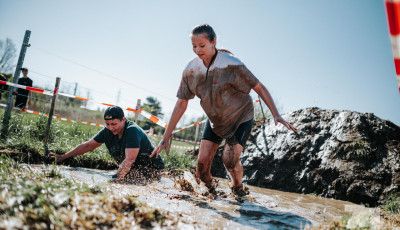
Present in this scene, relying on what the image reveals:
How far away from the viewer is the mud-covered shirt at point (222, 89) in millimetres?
3053

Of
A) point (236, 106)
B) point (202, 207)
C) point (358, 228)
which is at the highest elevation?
point (236, 106)

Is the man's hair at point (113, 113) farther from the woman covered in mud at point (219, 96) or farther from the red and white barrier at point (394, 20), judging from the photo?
the red and white barrier at point (394, 20)

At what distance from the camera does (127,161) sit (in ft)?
12.5

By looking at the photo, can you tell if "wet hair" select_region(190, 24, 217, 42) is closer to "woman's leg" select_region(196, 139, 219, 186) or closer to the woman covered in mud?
the woman covered in mud

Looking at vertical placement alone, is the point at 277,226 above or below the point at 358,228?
below

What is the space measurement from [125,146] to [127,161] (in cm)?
33

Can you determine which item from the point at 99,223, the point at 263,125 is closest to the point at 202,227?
the point at 99,223

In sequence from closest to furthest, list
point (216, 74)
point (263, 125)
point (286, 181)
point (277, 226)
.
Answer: point (277, 226) → point (216, 74) → point (286, 181) → point (263, 125)

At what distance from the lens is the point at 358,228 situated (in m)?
2.00

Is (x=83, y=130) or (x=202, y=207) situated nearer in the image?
(x=202, y=207)

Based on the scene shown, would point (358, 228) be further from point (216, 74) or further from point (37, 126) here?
point (37, 126)

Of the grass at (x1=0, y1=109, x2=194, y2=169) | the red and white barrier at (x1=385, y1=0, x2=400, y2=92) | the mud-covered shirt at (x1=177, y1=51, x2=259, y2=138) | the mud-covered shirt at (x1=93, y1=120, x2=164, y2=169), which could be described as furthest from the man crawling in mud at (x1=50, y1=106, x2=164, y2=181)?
the red and white barrier at (x1=385, y1=0, x2=400, y2=92)

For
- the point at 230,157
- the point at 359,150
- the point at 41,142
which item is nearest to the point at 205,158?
the point at 230,157

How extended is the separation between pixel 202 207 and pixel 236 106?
4.07ft
